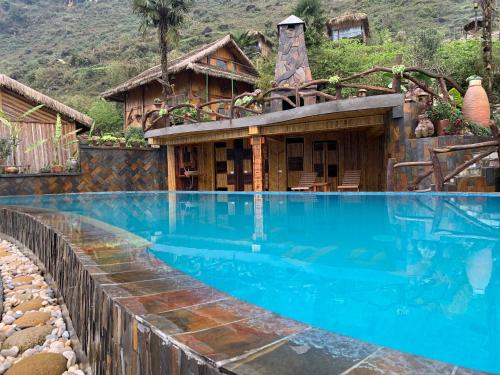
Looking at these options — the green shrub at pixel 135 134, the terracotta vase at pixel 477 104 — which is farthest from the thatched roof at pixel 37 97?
the terracotta vase at pixel 477 104

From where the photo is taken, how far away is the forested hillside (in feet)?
108

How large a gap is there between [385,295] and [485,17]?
409 inches

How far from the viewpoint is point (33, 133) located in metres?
13.8

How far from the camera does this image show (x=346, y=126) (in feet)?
32.0

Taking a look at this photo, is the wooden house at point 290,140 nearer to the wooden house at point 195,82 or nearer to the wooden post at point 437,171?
the wooden post at point 437,171

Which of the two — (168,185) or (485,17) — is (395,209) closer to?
(485,17)

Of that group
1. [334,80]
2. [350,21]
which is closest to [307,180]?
[334,80]

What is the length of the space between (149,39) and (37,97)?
23.8 meters

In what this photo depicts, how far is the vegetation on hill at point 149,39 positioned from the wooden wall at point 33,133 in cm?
830

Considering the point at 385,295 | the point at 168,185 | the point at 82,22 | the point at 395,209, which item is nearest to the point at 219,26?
the point at 82,22

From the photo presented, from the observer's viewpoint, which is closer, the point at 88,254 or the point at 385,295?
the point at 385,295

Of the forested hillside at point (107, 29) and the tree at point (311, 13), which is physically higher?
the forested hillside at point (107, 29)

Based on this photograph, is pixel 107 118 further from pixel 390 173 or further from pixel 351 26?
pixel 390 173

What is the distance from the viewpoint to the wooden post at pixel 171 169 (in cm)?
1340
